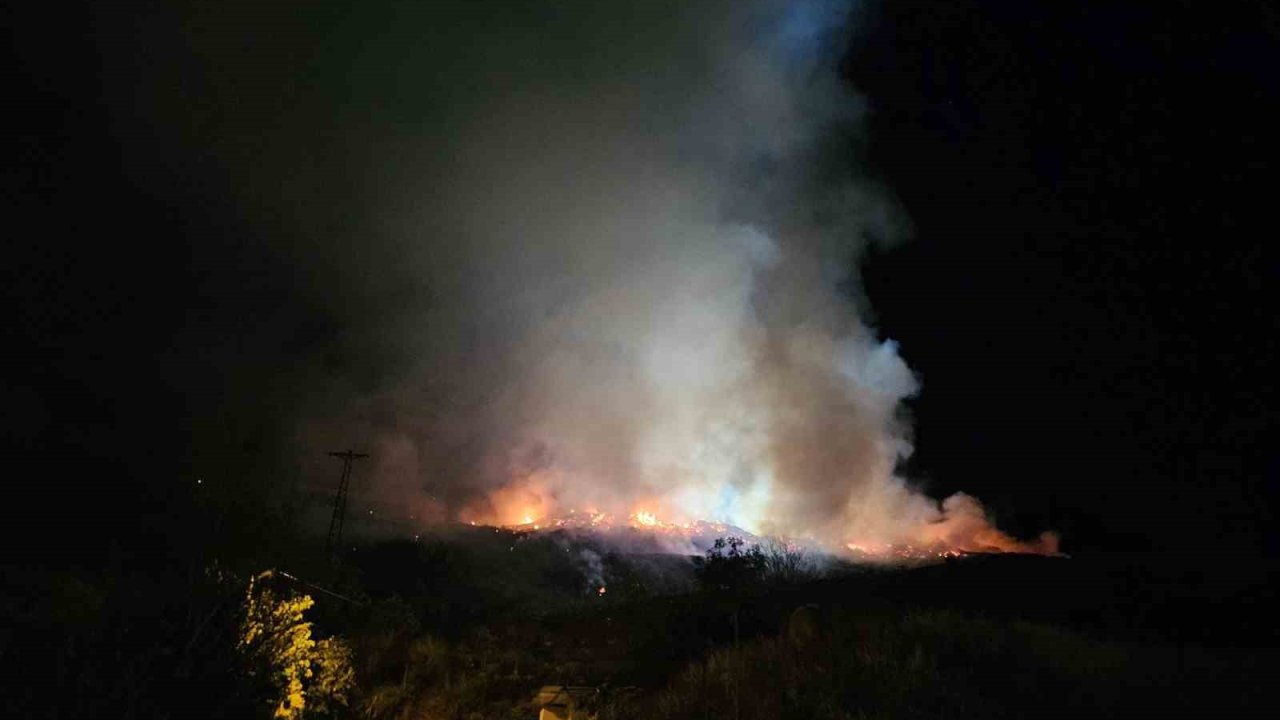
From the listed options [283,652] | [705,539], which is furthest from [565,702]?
[705,539]

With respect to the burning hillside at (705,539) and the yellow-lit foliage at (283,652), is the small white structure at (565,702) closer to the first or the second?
the yellow-lit foliage at (283,652)

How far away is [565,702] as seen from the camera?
38.5ft

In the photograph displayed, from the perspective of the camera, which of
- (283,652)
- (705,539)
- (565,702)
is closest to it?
(283,652)

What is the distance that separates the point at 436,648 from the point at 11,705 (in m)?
8.96

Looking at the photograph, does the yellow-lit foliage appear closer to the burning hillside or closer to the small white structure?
the small white structure

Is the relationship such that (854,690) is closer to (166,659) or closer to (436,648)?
(166,659)

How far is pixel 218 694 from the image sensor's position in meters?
8.15

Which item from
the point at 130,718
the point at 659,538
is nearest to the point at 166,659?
the point at 130,718

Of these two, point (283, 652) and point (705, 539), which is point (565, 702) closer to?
point (283, 652)

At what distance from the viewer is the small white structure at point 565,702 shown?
36.0ft

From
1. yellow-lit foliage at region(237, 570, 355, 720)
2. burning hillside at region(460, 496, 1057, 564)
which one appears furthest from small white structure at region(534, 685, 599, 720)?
burning hillside at region(460, 496, 1057, 564)

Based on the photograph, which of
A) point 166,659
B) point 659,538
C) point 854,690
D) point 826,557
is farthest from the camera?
point 659,538

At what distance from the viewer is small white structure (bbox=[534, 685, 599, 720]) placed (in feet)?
36.0

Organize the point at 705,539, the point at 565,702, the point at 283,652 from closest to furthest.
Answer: the point at 283,652
the point at 565,702
the point at 705,539
